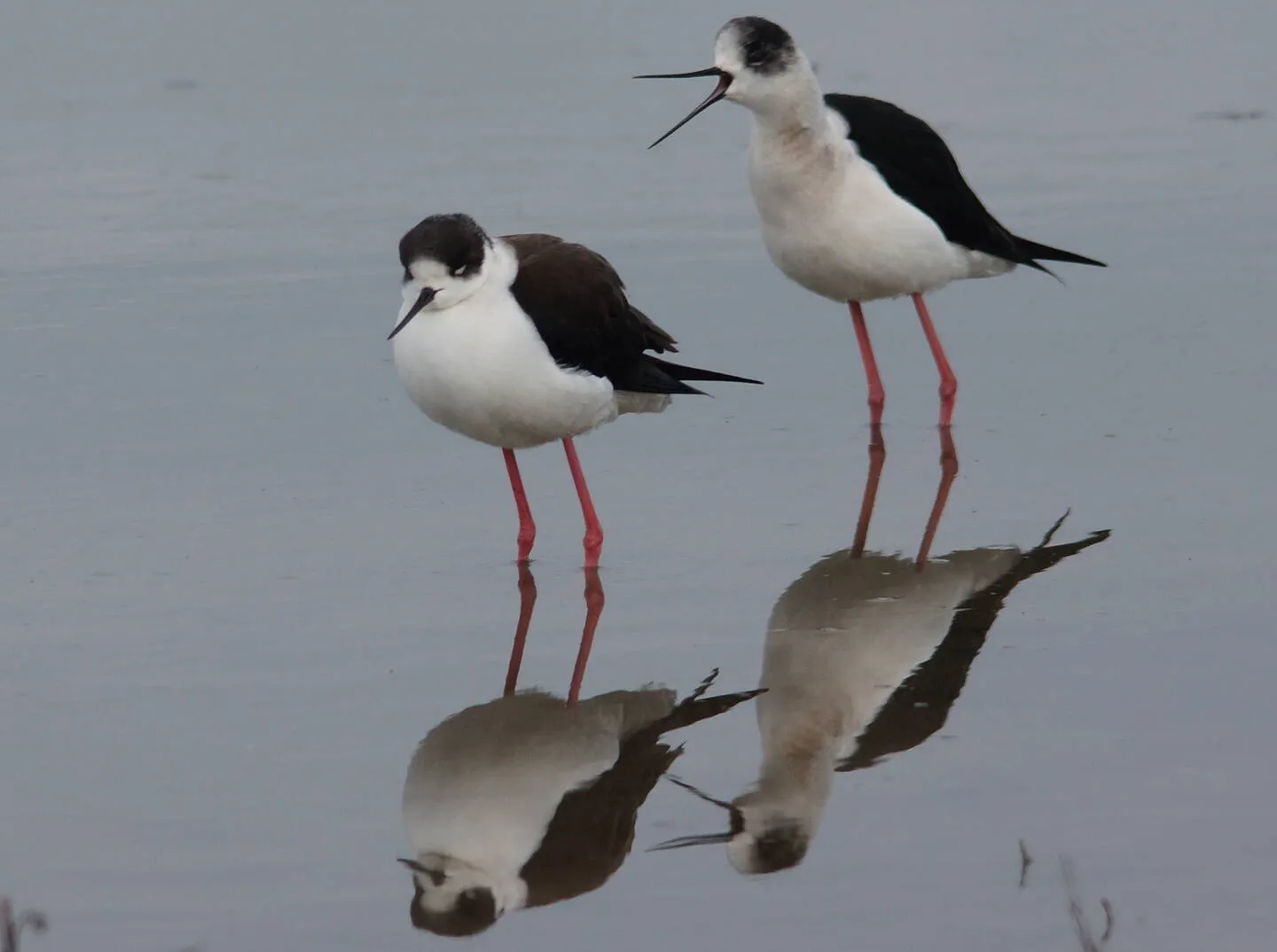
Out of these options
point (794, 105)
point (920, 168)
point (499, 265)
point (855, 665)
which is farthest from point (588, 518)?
point (920, 168)

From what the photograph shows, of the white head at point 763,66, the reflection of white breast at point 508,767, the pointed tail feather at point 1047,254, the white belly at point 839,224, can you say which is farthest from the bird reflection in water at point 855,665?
the pointed tail feather at point 1047,254

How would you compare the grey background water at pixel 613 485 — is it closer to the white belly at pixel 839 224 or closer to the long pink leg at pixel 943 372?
the long pink leg at pixel 943 372

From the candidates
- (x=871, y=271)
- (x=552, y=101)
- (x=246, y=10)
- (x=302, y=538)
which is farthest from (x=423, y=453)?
(x=246, y=10)

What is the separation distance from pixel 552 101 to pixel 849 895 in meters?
8.93

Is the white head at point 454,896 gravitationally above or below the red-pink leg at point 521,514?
below

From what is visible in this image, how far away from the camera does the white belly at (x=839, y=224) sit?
8.36 metres

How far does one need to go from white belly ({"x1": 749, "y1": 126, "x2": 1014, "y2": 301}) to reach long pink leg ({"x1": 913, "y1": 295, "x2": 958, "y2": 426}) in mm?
153

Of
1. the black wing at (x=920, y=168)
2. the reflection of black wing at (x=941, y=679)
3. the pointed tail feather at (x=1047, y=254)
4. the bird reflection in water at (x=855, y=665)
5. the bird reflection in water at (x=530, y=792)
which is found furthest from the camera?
the pointed tail feather at (x=1047, y=254)

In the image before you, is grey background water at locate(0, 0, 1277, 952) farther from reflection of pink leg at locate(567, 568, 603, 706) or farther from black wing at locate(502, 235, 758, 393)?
black wing at locate(502, 235, 758, 393)

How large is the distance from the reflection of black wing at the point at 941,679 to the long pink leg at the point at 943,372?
1601 mm

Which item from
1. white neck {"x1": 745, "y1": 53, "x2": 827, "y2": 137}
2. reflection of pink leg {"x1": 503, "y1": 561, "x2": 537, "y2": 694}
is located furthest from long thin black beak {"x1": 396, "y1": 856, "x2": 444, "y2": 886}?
white neck {"x1": 745, "y1": 53, "x2": 827, "y2": 137}

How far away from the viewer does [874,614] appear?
20.4 ft

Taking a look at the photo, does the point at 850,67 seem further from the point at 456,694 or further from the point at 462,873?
the point at 462,873

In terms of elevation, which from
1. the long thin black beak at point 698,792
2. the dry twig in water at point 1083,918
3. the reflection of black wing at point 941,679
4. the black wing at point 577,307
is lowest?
the dry twig in water at point 1083,918
